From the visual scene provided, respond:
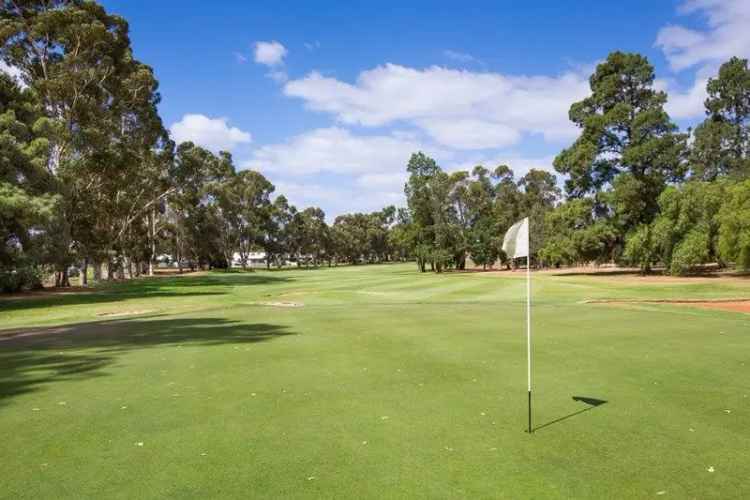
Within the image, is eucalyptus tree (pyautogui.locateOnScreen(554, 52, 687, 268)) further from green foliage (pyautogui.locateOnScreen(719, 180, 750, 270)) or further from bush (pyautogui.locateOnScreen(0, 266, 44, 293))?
bush (pyautogui.locateOnScreen(0, 266, 44, 293))

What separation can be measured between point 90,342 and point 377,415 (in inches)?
447

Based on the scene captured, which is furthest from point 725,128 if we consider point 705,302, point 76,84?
point 76,84

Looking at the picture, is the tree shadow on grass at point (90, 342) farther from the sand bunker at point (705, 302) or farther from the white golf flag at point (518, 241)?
the sand bunker at point (705, 302)

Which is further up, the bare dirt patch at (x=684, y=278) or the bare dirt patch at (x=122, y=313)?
the bare dirt patch at (x=122, y=313)

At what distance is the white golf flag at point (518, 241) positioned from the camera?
690 centimetres

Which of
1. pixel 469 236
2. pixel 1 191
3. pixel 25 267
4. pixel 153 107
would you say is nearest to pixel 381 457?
pixel 1 191

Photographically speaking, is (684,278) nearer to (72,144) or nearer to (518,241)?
(518,241)

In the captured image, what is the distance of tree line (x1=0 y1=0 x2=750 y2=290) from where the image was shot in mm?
37906

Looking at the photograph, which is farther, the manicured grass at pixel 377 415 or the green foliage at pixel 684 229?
the green foliage at pixel 684 229

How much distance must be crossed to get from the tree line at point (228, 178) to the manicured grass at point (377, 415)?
24.4 meters

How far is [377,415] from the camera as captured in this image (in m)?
7.55

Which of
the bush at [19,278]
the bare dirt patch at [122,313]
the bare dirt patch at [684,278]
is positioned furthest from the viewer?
the bare dirt patch at [684,278]

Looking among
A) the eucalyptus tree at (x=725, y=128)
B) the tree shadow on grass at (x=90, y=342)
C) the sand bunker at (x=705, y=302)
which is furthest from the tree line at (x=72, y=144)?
the eucalyptus tree at (x=725, y=128)

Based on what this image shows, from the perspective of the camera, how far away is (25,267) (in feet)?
124
